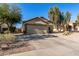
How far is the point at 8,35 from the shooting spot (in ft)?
17.9

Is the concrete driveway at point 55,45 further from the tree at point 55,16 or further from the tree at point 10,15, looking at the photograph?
the tree at point 10,15

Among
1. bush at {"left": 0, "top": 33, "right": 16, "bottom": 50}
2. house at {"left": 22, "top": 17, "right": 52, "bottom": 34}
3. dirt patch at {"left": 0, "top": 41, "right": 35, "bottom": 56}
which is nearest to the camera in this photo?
dirt patch at {"left": 0, "top": 41, "right": 35, "bottom": 56}

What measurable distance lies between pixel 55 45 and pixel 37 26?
0.82 meters

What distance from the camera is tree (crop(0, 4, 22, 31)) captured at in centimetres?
547

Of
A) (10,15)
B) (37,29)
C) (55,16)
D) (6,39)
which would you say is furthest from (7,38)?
(55,16)

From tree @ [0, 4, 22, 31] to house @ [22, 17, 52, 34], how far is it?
286mm

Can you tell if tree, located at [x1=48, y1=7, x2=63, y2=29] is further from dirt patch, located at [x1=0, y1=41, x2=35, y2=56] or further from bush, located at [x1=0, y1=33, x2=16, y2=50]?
bush, located at [x1=0, y1=33, x2=16, y2=50]

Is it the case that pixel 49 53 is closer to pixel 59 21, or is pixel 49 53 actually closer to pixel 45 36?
pixel 45 36

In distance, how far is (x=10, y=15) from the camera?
559cm

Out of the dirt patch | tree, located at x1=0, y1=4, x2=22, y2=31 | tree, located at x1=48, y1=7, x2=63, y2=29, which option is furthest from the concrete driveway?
tree, located at x1=0, y1=4, x2=22, y2=31

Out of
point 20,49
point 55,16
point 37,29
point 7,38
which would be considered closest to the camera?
point 20,49

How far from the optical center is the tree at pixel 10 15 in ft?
18.0

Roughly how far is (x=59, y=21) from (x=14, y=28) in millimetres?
1392

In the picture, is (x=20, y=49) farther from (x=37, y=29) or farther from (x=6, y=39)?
(x=37, y=29)
